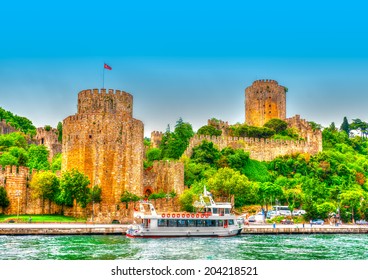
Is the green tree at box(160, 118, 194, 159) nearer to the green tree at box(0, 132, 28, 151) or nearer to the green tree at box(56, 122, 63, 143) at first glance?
the green tree at box(56, 122, 63, 143)

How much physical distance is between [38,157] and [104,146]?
58.4 feet

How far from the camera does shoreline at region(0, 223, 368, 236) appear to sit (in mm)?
34872

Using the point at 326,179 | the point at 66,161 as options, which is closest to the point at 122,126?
the point at 66,161

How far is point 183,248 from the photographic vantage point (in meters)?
29.4

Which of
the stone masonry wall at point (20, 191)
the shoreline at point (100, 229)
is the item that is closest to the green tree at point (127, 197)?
the shoreline at point (100, 229)

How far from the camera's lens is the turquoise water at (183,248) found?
2531cm

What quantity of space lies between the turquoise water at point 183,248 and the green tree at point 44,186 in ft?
31.3

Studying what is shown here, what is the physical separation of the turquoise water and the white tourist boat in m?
1.50

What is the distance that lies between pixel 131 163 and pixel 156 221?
10.5m

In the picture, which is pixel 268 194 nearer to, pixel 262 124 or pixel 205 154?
pixel 205 154

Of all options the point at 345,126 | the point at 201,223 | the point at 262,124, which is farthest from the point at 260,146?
the point at 345,126

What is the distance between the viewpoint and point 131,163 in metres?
46.7

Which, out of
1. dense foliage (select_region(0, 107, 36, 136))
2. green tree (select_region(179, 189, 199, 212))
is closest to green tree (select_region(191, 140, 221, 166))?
green tree (select_region(179, 189, 199, 212))

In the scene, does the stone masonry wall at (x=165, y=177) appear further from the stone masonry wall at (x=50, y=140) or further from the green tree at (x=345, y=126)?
the green tree at (x=345, y=126)
